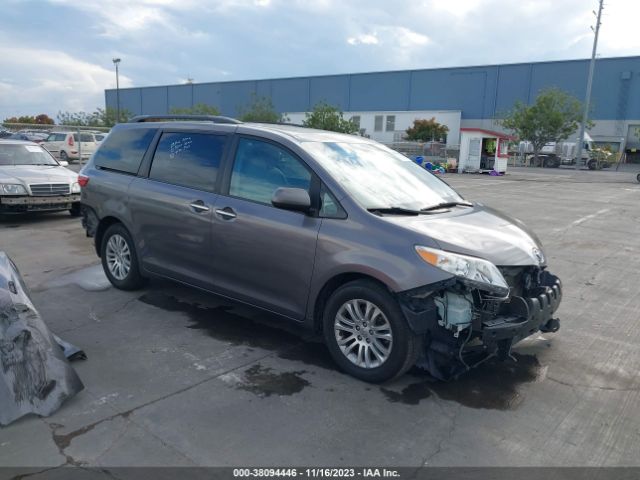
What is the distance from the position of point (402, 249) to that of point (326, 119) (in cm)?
3005

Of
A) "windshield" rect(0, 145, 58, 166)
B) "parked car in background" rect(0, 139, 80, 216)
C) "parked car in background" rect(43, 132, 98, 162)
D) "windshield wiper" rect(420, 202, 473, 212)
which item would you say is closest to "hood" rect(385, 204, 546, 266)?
"windshield wiper" rect(420, 202, 473, 212)

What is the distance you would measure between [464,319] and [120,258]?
392 centimetres

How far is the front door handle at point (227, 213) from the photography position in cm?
446

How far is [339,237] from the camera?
12.6 feet

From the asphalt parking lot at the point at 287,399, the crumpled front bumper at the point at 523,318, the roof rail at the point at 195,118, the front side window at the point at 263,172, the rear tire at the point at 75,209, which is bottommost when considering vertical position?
the asphalt parking lot at the point at 287,399

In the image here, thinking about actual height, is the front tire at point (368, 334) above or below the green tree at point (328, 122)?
below

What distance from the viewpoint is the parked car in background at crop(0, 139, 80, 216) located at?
31.5ft

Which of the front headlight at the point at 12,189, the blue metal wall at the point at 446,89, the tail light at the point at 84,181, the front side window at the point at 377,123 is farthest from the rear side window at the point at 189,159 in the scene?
the front side window at the point at 377,123

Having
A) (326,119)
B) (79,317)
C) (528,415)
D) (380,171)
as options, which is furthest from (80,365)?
(326,119)

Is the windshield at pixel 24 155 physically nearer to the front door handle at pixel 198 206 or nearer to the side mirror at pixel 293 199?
the front door handle at pixel 198 206

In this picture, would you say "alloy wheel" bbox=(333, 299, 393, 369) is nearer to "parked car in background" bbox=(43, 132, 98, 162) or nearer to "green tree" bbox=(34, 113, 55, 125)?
"parked car in background" bbox=(43, 132, 98, 162)

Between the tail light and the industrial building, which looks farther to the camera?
the industrial building

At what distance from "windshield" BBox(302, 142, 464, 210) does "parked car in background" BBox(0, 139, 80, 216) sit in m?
7.48

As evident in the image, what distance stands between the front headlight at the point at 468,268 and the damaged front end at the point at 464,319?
0.02 meters
